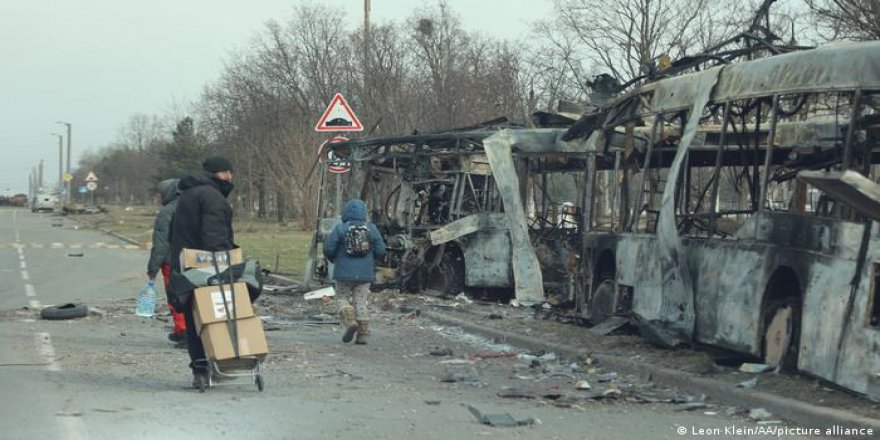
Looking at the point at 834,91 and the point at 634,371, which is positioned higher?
the point at 834,91

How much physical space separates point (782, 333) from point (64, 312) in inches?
350

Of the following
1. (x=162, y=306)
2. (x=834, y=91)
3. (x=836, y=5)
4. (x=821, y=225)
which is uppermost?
(x=836, y=5)

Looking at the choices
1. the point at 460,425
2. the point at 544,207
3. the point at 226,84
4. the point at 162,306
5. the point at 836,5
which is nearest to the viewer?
the point at 460,425

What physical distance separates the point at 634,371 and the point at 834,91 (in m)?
2.91

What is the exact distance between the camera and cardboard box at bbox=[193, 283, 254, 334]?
8.33m

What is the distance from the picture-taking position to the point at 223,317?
330 inches

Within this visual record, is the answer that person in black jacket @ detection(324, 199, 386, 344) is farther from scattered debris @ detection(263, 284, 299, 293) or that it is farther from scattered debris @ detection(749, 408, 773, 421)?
scattered debris @ detection(263, 284, 299, 293)

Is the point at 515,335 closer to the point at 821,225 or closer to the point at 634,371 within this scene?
the point at 634,371

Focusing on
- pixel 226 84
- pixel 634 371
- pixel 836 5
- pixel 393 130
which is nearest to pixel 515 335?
pixel 634 371

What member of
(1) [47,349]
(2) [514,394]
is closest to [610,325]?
(2) [514,394]

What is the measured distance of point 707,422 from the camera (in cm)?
773

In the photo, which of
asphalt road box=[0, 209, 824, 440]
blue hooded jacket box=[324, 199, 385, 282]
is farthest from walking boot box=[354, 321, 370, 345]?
blue hooded jacket box=[324, 199, 385, 282]

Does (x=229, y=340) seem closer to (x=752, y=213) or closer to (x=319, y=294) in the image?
(x=752, y=213)

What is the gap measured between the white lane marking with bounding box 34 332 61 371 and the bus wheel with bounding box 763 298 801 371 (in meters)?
5.82
